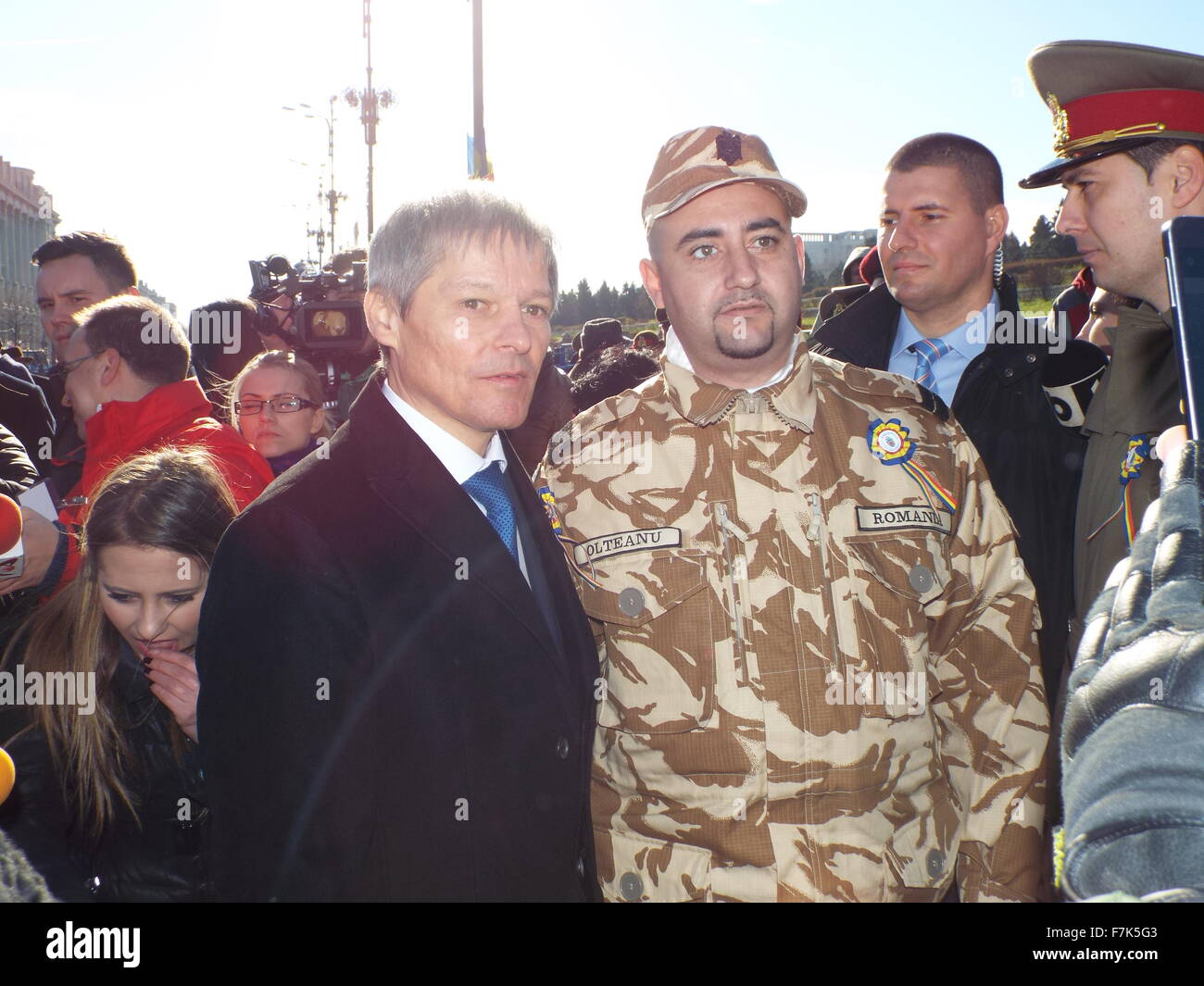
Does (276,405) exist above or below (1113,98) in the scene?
below

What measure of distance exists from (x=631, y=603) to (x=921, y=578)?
2.28ft

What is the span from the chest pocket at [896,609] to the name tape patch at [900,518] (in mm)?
26

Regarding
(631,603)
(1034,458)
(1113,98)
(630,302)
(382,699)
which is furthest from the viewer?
(630,302)

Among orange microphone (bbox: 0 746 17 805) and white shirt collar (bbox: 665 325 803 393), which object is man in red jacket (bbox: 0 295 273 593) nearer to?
white shirt collar (bbox: 665 325 803 393)

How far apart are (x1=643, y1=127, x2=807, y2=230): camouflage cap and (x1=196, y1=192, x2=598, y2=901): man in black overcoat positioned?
57 centimetres

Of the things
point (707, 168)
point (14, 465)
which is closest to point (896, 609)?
point (707, 168)

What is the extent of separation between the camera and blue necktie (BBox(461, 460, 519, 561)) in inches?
76.9

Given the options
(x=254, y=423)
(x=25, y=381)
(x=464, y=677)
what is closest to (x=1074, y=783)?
(x=464, y=677)

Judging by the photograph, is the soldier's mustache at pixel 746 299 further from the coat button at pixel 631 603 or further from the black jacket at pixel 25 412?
the black jacket at pixel 25 412

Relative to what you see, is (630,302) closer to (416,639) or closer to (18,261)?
(18,261)

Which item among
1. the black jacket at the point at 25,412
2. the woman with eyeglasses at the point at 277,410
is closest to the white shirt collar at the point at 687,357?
the woman with eyeglasses at the point at 277,410

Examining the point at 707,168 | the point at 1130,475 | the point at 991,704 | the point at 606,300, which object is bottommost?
the point at 991,704

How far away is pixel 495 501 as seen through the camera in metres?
1.99

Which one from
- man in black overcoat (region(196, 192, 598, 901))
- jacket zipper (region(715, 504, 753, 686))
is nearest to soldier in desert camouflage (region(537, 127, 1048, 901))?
jacket zipper (region(715, 504, 753, 686))
